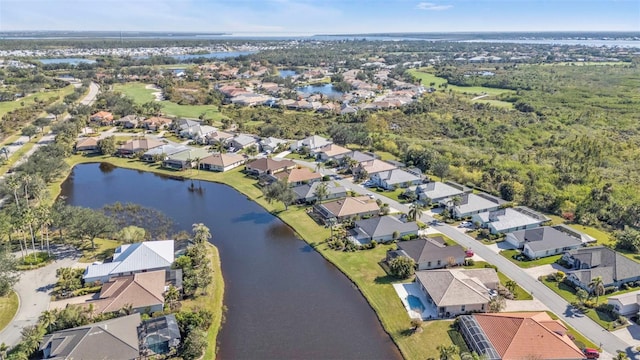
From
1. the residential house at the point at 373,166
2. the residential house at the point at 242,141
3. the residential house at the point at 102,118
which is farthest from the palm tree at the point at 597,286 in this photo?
the residential house at the point at 102,118

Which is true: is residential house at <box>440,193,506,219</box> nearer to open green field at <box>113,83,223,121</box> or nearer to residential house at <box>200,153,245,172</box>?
residential house at <box>200,153,245,172</box>

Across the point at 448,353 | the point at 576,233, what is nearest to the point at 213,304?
the point at 448,353

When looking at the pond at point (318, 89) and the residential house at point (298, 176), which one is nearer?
the residential house at point (298, 176)

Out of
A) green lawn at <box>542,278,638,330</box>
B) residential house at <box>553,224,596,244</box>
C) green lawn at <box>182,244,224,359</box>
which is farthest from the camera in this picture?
residential house at <box>553,224,596,244</box>

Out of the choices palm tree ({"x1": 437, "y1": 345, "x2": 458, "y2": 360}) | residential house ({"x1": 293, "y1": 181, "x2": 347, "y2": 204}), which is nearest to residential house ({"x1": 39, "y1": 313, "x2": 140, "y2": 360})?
palm tree ({"x1": 437, "y1": 345, "x2": 458, "y2": 360})

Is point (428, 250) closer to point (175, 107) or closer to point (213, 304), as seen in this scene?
point (213, 304)

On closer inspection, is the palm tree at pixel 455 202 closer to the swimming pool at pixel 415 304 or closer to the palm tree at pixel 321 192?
the palm tree at pixel 321 192
